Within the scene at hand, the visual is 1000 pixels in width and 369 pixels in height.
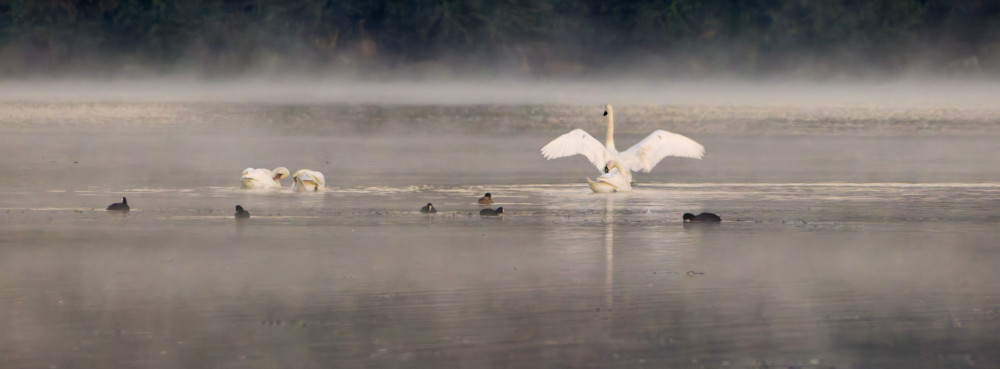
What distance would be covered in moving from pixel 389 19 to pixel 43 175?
44.9 metres

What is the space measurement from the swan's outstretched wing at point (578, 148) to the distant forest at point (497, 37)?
143 feet

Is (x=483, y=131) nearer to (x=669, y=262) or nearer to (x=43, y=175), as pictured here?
(x=43, y=175)

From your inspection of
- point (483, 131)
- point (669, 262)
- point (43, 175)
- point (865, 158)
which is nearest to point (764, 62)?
point (483, 131)

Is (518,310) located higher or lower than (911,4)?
lower

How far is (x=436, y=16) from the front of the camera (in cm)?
6009

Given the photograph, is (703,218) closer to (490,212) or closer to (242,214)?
(490,212)

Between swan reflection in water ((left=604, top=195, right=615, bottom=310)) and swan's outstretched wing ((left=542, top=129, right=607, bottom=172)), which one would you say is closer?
swan reflection in water ((left=604, top=195, right=615, bottom=310))

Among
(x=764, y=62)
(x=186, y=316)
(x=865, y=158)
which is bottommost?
(x=186, y=316)

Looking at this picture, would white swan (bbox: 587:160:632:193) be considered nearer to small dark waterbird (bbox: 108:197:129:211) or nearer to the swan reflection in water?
the swan reflection in water

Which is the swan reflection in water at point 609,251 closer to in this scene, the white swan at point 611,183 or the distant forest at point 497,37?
the white swan at point 611,183

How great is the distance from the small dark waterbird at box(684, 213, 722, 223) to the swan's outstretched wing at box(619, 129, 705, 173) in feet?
12.7

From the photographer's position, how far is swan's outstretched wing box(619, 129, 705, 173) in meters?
14.8

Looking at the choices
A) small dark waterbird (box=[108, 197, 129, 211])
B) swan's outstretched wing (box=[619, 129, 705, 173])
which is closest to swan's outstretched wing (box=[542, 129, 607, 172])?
swan's outstretched wing (box=[619, 129, 705, 173])

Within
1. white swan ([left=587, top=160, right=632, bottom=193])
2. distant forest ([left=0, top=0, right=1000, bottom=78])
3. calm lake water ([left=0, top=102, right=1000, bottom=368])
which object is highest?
distant forest ([left=0, top=0, right=1000, bottom=78])
